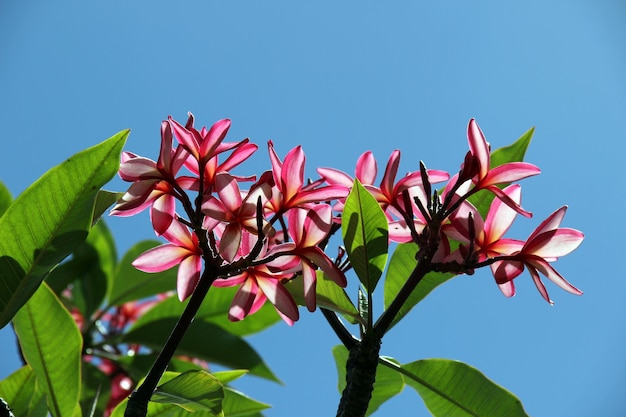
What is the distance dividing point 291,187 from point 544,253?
334mm

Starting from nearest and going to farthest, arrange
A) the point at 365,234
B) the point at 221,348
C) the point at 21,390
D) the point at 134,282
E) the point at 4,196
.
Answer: the point at 365,234, the point at 21,390, the point at 4,196, the point at 221,348, the point at 134,282

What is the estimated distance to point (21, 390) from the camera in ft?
4.22

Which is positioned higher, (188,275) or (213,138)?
(213,138)

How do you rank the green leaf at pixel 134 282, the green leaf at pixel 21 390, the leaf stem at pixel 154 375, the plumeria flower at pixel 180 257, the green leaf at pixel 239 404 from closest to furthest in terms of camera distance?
1. the leaf stem at pixel 154 375
2. the plumeria flower at pixel 180 257
3. the green leaf at pixel 239 404
4. the green leaf at pixel 21 390
5. the green leaf at pixel 134 282

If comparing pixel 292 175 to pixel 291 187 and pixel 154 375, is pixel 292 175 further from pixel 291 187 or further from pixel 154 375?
pixel 154 375

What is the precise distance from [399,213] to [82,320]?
1.38 metres

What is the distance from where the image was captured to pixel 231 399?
1.17m

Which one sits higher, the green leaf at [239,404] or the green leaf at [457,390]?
the green leaf at [457,390]

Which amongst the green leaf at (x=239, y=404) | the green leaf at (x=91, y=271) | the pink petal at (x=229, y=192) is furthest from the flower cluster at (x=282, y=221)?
the green leaf at (x=91, y=271)

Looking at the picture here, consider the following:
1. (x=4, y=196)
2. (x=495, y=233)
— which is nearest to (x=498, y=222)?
(x=495, y=233)

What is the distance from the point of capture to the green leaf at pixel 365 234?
34.2 inches

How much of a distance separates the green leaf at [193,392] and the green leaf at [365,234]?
24 cm

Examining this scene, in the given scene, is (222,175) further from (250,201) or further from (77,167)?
(77,167)

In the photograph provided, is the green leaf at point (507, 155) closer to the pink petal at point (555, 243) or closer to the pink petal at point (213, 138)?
the pink petal at point (555, 243)
